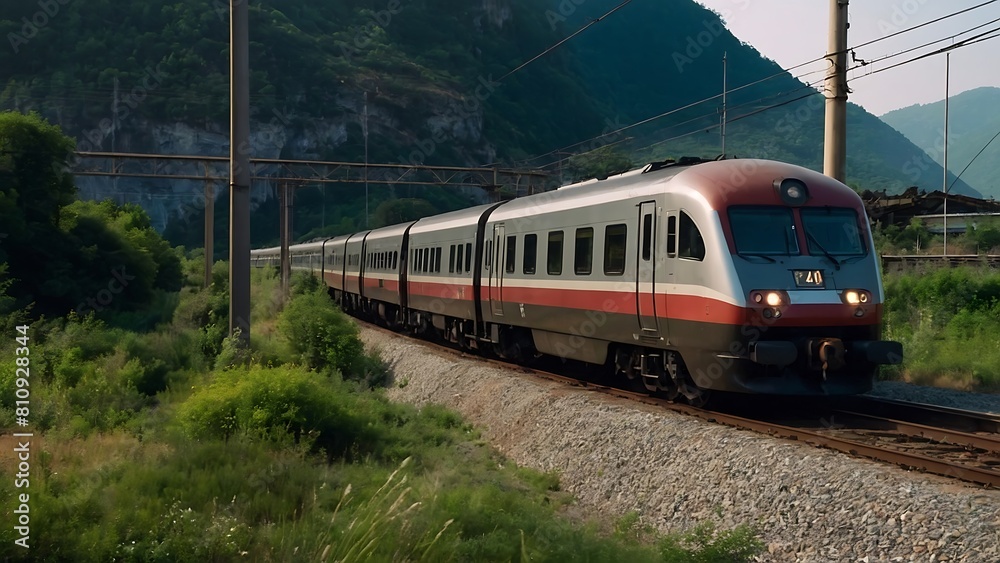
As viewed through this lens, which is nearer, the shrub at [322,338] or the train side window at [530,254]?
the train side window at [530,254]

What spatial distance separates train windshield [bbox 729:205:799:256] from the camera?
10.6 meters

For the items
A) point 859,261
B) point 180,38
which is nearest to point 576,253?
point 859,261

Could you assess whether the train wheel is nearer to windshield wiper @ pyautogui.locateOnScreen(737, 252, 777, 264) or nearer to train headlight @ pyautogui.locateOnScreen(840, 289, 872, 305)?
windshield wiper @ pyautogui.locateOnScreen(737, 252, 777, 264)

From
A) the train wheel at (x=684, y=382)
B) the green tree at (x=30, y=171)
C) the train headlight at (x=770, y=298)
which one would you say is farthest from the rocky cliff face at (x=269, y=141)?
the train headlight at (x=770, y=298)

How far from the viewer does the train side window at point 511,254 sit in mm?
16828

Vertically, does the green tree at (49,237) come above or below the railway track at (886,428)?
above

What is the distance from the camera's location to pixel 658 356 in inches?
483

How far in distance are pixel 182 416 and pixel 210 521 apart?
426 centimetres

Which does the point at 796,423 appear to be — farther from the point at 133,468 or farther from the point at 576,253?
the point at 133,468

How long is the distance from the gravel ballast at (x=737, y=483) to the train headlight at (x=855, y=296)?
7.01ft

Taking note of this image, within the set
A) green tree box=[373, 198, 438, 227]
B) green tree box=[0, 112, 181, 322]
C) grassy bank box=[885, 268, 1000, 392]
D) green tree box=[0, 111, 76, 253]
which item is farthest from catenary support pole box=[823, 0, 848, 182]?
green tree box=[373, 198, 438, 227]

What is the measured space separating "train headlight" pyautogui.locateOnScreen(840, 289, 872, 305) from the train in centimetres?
2

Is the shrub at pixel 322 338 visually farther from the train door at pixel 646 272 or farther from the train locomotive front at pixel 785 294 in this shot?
the train locomotive front at pixel 785 294

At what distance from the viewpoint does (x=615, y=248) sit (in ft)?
41.7
